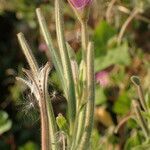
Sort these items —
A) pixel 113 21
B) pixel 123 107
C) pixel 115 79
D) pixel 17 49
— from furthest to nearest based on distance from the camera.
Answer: pixel 17 49 < pixel 113 21 < pixel 115 79 < pixel 123 107

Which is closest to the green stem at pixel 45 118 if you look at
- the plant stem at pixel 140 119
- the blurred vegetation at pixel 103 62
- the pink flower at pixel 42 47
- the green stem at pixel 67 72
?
the green stem at pixel 67 72

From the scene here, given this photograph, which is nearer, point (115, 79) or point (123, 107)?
point (123, 107)

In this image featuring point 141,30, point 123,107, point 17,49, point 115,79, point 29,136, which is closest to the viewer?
point 123,107

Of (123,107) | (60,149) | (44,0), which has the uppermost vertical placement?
(44,0)

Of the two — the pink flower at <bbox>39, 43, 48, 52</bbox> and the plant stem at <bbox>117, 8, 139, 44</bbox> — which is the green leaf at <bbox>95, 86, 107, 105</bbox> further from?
the pink flower at <bbox>39, 43, 48, 52</bbox>

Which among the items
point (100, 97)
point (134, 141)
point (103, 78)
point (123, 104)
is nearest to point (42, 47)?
point (103, 78)

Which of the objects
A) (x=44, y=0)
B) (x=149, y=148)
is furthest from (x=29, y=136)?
(x=149, y=148)

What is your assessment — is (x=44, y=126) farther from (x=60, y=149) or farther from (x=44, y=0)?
(x=44, y=0)
